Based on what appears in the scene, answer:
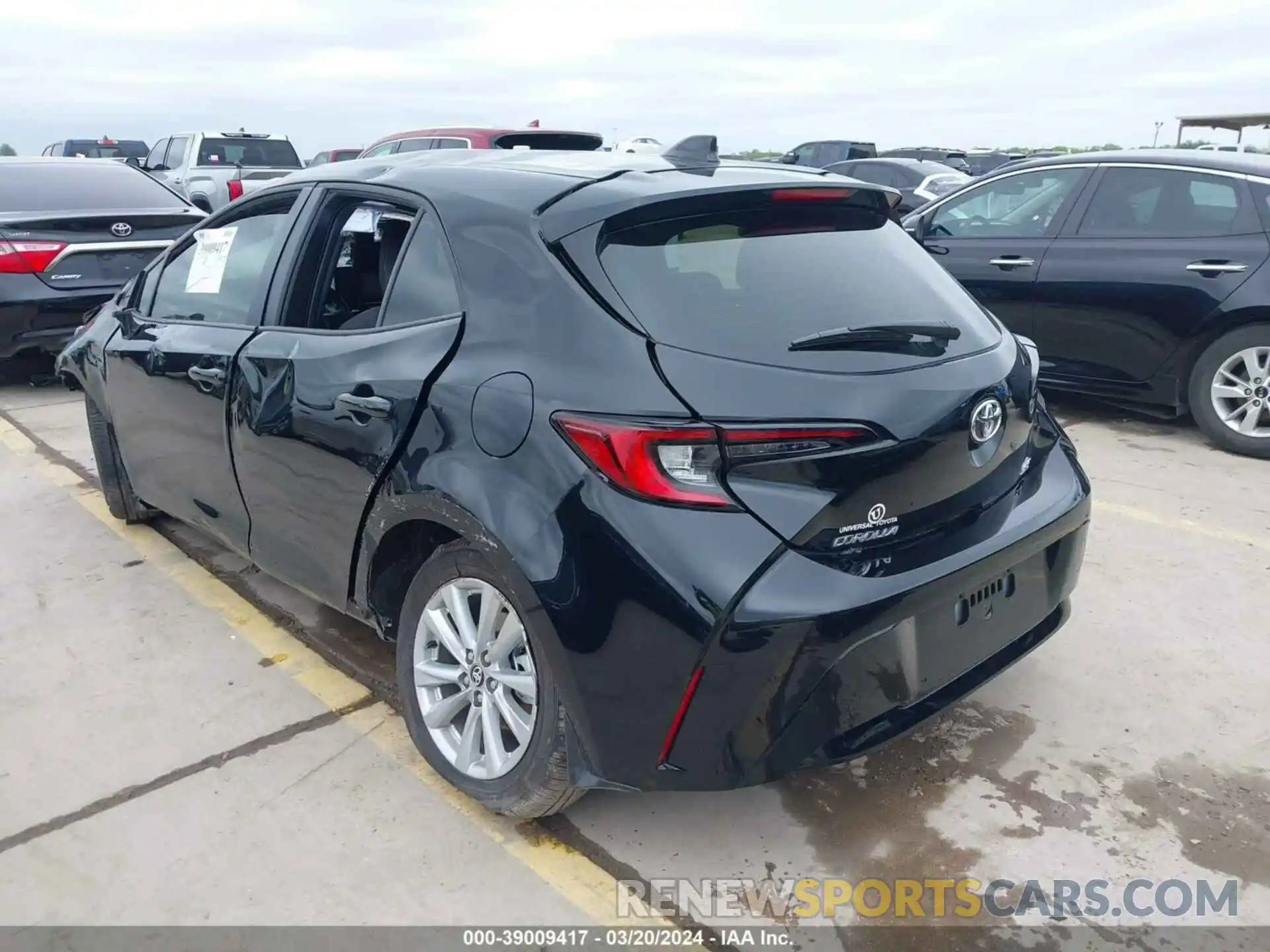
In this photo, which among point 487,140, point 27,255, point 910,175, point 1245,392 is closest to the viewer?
point 1245,392

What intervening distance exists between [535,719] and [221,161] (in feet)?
51.6

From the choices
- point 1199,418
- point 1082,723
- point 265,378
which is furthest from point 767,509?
point 1199,418

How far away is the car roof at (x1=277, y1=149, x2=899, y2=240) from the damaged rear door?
9cm

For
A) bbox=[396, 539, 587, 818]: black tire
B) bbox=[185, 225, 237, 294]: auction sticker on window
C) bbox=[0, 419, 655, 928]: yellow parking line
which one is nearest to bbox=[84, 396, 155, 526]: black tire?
bbox=[0, 419, 655, 928]: yellow parking line

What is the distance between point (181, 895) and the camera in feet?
8.02

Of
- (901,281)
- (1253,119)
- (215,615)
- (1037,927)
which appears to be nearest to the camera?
(1037,927)

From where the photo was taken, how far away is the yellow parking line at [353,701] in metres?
2.48

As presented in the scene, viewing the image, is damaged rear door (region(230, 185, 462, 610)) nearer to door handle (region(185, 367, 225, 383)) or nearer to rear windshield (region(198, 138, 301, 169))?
door handle (region(185, 367, 225, 383))

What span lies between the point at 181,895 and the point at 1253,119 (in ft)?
83.6

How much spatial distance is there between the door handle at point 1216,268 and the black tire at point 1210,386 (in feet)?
0.98

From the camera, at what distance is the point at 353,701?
3.28m

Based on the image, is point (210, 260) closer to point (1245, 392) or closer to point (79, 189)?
point (79, 189)

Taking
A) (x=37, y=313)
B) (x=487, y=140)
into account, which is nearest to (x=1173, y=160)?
(x=487, y=140)

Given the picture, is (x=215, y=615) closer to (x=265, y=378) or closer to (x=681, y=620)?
(x=265, y=378)
